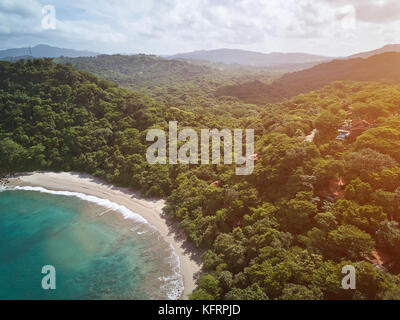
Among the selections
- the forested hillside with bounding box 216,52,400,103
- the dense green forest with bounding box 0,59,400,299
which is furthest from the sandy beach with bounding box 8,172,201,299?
the forested hillside with bounding box 216,52,400,103

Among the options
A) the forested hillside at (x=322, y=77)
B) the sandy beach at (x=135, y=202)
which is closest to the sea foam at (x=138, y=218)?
the sandy beach at (x=135, y=202)

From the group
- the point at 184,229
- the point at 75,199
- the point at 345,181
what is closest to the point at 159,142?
the point at 75,199

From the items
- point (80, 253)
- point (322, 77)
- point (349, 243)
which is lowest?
point (80, 253)

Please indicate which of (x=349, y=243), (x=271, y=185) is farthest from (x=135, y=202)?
(x=349, y=243)

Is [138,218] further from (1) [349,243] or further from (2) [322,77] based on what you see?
(2) [322,77]

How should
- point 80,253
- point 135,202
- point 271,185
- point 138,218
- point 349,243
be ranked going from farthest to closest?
point 135,202, point 138,218, point 80,253, point 271,185, point 349,243

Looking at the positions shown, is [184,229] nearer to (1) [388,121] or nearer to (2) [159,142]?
(2) [159,142]
